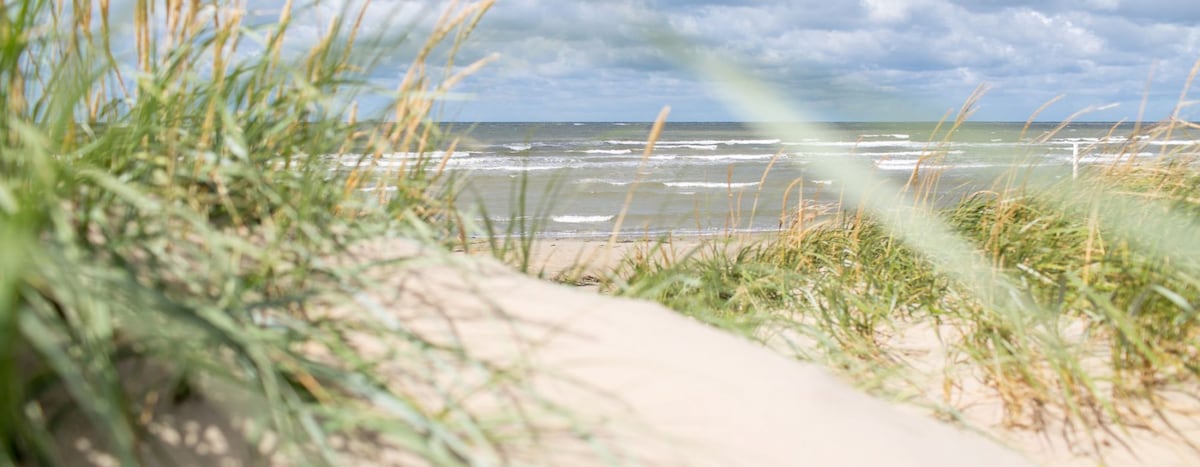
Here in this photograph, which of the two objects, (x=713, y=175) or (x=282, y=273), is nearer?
(x=282, y=273)

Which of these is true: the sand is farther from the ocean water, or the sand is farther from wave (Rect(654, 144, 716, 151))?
wave (Rect(654, 144, 716, 151))

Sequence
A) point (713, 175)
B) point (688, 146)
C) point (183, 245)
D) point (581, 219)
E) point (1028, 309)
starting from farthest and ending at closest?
point (688, 146) < point (713, 175) < point (581, 219) < point (1028, 309) < point (183, 245)

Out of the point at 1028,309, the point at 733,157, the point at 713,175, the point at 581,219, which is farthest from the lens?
the point at 733,157

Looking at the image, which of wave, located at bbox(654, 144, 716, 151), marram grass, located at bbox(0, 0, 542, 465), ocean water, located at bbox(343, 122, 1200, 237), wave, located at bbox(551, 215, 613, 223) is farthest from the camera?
wave, located at bbox(654, 144, 716, 151)

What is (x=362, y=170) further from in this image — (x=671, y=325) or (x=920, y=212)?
(x=920, y=212)

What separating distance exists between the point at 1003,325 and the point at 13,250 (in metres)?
2.07

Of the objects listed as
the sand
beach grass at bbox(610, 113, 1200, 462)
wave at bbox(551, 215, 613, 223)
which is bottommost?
wave at bbox(551, 215, 613, 223)

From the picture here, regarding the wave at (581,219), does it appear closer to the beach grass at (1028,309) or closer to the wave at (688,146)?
the beach grass at (1028,309)

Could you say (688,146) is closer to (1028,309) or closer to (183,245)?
(1028,309)

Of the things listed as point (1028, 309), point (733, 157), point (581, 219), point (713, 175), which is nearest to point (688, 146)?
point (733, 157)

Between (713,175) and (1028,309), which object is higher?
(1028,309)

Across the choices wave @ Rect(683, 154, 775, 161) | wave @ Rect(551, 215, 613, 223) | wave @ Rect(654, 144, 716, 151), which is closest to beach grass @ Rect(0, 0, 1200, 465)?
wave @ Rect(551, 215, 613, 223)

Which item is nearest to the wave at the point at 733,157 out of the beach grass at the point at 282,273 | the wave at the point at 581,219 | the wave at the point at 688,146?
the wave at the point at 688,146

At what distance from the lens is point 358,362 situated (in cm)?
116
